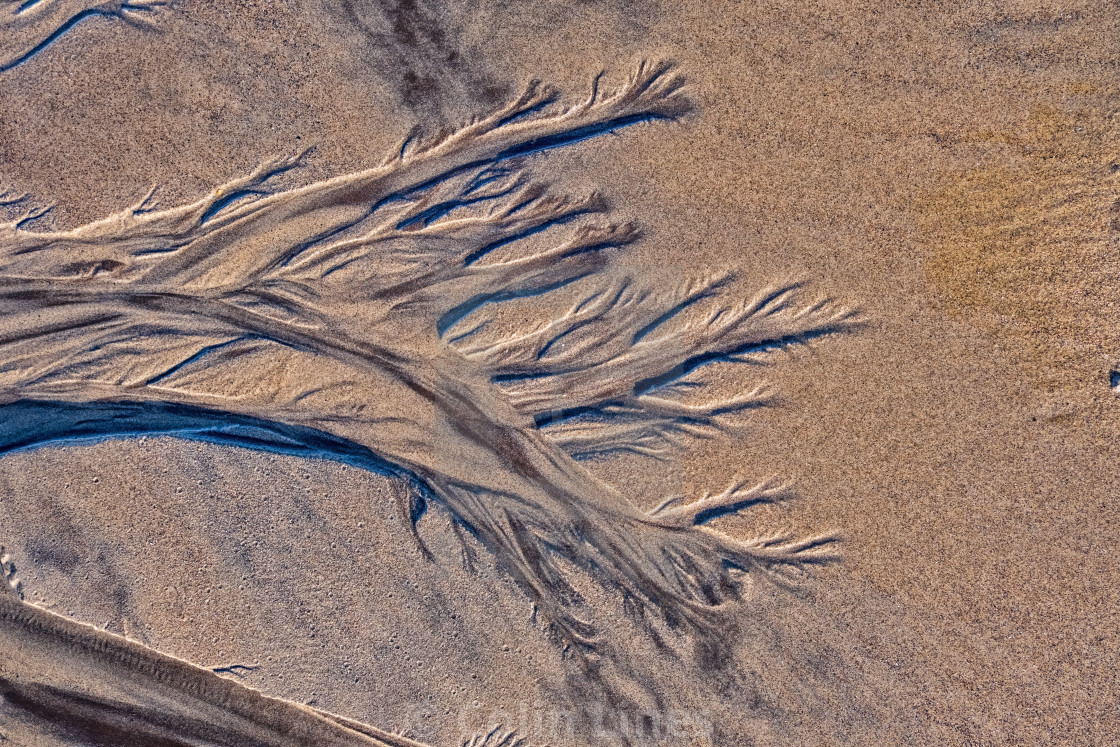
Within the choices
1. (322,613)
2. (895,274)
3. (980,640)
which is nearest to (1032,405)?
(895,274)

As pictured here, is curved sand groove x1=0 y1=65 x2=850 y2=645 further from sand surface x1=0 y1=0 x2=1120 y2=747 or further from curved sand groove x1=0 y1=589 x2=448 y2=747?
curved sand groove x1=0 y1=589 x2=448 y2=747

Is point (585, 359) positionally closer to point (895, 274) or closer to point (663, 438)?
point (663, 438)

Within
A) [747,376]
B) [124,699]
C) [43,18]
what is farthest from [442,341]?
[43,18]

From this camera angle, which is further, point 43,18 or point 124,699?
point 124,699

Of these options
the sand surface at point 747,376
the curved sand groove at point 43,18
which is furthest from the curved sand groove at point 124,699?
the curved sand groove at point 43,18

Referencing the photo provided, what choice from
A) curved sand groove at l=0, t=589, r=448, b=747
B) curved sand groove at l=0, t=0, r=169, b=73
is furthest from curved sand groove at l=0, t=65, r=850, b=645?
curved sand groove at l=0, t=589, r=448, b=747

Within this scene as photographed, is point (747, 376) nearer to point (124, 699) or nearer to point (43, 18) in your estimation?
point (124, 699)

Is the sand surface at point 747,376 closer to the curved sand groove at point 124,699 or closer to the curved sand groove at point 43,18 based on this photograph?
the curved sand groove at point 43,18
